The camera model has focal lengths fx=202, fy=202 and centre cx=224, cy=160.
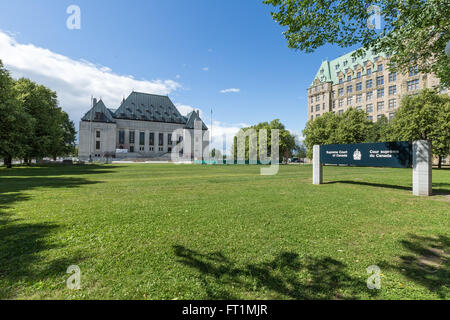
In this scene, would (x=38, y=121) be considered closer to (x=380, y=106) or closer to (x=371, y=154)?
(x=371, y=154)

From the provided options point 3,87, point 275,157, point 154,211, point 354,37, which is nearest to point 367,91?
point 275,157

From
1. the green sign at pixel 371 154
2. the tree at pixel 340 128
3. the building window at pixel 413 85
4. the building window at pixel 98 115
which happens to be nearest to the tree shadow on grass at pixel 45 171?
the green sign at pixel 371 154

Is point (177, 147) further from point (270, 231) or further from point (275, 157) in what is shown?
point (270, 231)

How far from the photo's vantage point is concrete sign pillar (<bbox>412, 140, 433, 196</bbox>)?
10.1 m

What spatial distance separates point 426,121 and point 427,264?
156 ft

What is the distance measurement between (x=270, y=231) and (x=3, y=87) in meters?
36.0

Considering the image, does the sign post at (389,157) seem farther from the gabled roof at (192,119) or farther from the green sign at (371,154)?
the gabled roof at (192,119)

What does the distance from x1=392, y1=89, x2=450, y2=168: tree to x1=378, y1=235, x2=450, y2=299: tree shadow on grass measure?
44.4 meters

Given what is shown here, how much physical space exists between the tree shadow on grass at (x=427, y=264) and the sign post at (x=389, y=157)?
685 cm

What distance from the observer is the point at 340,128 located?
50219 mm

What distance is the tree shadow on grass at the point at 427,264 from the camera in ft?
10.7

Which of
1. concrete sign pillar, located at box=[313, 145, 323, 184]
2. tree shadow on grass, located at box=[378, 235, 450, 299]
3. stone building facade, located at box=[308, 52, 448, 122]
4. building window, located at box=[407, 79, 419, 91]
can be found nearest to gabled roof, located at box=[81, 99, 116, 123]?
stone building facade, located at box=[308, 52, 448, 122]

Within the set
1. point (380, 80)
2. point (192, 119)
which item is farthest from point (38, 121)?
point (380, 80)
